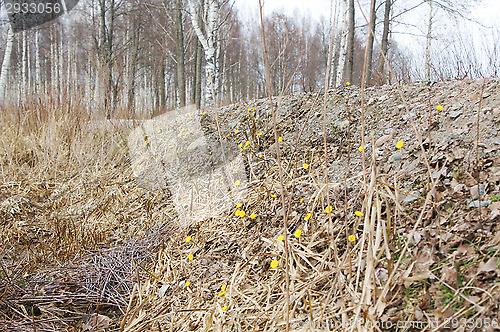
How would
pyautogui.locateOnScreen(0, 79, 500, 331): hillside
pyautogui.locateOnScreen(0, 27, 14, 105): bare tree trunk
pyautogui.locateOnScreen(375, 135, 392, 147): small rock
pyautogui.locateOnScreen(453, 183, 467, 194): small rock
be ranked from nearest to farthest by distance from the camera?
pyautogui.locateOnScreen(0, 79, 500, 331): hillside < pyautogui.locateOnScreen(453, 183, 467, 194): small rock < pyautogui.locateOnScreen(375, 135, 392, 147): small rock < pyautogui.locateOnScreen(0, 27, 14, 105): bare tree trunk

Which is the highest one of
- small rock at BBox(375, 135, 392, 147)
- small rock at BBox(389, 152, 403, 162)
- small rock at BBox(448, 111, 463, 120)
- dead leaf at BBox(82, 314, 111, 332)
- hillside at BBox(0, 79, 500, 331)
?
small rock at BBox(448, 111, 463, 120)

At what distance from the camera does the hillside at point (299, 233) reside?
106 cm

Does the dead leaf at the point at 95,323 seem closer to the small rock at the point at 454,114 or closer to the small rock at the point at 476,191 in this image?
the small rock at the point at 476,191

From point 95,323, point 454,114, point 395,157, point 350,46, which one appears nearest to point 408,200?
point 395,157

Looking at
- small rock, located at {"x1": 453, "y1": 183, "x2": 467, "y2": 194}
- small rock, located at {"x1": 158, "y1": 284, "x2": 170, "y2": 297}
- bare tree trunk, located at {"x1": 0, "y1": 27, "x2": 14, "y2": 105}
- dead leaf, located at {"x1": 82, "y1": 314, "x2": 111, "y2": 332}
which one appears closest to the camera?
small rock, located at {"x1": 453, "y1": 183, "x2": 467, "y2": 194}

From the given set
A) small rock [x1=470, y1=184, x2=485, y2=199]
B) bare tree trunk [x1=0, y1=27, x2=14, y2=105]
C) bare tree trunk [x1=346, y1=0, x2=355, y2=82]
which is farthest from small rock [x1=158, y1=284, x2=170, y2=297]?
bare tree trunk [x1=0, y1=27, x2=14, y2=105]

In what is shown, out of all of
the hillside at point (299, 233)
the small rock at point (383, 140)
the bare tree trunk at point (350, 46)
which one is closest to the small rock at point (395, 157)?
the hillside at point (299, 233)

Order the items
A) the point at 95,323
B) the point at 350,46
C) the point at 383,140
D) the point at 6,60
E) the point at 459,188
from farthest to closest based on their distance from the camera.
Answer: the point at 6,60 < the point at 350,46 < the point at 383,140 < the point at 95,323 < the point at 459,188

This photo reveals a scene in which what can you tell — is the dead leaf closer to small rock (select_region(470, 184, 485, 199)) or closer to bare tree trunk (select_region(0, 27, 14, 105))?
small rock (select_region(470, 184, 485, 199))

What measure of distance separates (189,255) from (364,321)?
Answer: 1.14 metres

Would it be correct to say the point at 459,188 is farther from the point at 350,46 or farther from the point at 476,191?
the point at 350,46

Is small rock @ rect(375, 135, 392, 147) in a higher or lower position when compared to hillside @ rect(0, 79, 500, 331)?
higher

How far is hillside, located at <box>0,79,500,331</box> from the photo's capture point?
106 centimetres

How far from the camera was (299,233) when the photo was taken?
5.07 feet
